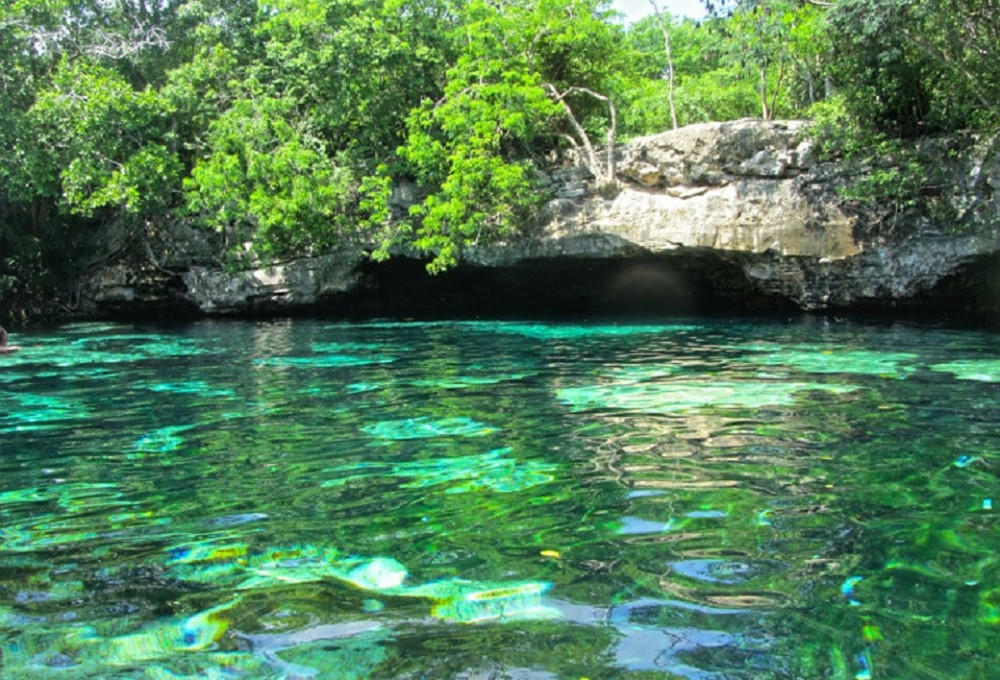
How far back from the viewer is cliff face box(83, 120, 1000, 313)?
13.0 meters

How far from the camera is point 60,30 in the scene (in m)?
18.9

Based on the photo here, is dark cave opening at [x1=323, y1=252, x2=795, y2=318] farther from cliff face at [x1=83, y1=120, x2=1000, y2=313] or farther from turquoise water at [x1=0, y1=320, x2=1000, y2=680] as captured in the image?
turquoise water at [x1=0, y1=320, x2=1000, y2=680]

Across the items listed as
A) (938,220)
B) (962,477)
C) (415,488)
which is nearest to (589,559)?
(415,488)

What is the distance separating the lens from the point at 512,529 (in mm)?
3361

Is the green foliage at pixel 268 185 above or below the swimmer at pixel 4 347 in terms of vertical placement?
above

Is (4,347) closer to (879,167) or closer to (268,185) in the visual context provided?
(268,185)

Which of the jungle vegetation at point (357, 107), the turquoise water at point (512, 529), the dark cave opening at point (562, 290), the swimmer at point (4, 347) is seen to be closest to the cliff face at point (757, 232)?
the dark cave opening at point (562, 290)

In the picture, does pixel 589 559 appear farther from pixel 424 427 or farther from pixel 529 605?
pixel 424 427

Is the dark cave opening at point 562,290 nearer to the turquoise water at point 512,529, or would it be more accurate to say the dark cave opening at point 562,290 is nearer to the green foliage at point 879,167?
the green foliage at point 879,167

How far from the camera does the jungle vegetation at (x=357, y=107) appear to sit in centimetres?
1323

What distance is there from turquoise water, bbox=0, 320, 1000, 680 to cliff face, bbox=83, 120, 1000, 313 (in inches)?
262

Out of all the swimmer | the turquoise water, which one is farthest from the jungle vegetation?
the turquoise water

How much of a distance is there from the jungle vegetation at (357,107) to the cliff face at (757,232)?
0.69 m

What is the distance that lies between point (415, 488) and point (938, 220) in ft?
39.9
